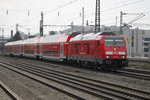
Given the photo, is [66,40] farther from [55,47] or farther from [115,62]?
[115,62]

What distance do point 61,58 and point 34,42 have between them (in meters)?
13.8

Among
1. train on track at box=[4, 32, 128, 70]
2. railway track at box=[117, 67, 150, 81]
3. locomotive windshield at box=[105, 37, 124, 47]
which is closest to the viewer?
railway track at box=[117, 67, 150, 81]

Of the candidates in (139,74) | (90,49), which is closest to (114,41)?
(90,49)

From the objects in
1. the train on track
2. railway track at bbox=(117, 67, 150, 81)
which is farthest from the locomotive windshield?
railway track at bbox=(117, 67, 150, 81)

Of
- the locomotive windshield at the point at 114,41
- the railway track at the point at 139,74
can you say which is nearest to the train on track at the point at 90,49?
the locomotive windshield at the point at 114,41

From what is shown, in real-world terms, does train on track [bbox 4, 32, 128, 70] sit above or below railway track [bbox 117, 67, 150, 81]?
above

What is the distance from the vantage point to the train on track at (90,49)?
842 inches

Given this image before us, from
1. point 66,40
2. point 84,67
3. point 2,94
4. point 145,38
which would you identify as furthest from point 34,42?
point 145,38

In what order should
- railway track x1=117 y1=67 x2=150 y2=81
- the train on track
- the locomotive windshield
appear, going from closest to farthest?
railway track x1=117 y1=67 x2=150 y2=81
the train on track
the locomotive windshield

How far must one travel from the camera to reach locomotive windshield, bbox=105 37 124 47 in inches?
854

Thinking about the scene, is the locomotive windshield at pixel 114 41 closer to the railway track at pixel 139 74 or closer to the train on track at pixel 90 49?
the train on track at pixel 90 49

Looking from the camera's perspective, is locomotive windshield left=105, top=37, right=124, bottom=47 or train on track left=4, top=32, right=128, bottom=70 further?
locomotive windshield left=105, top=37, right=124, bottom=47

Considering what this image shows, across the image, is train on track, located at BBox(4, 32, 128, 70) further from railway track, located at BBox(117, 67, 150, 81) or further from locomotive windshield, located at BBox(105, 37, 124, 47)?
railway track, located at BBox(117, 67, 150, 81)

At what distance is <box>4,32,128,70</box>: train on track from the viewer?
2139cm
